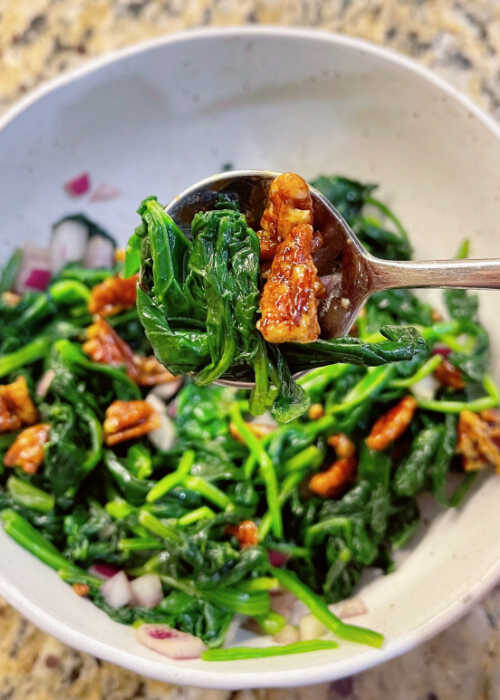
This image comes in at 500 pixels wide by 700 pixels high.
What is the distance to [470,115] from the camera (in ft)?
8.70

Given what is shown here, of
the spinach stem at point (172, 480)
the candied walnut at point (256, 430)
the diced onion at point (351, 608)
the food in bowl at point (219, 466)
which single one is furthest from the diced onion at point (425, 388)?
the spinach stem at point (172, 480)

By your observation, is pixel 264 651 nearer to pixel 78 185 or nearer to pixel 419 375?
pixel 419 375

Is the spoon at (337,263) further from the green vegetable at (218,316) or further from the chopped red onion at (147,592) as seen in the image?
the chopped red onion at (147,592)

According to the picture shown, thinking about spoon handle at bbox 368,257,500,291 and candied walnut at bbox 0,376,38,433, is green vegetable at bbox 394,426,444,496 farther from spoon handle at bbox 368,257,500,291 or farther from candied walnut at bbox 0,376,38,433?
candied walnut at bbox 0,376,38,433

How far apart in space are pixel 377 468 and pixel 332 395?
37cm

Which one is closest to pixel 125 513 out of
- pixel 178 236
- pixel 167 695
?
pixel 167 695

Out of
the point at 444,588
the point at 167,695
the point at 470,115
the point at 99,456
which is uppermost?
the point at 470,115

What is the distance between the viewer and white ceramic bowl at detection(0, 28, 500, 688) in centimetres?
244

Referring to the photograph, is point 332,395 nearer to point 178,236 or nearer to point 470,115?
point 178,236

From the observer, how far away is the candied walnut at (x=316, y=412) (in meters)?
2.72

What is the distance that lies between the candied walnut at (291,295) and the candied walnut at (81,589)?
1.36m

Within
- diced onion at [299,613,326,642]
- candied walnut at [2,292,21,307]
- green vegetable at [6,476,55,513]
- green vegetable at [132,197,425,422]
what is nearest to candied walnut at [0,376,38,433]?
green vegetable at [6,476,55,513]

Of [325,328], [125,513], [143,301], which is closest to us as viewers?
[143,301]

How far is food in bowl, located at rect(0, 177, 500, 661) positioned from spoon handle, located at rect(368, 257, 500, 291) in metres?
0.56
